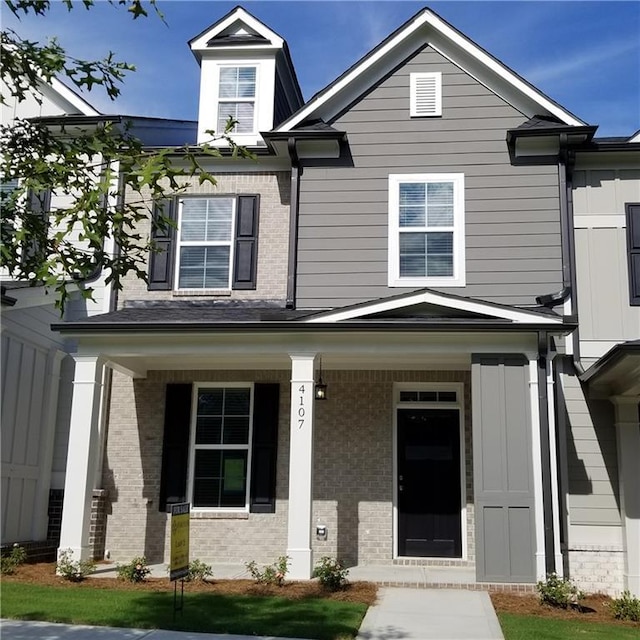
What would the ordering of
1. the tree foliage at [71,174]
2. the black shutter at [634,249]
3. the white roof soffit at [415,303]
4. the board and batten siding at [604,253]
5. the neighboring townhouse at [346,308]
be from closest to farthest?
the tree foliage at [71,174]
the white roof soffit at [415,303]
the neighboring townhouse at [346,308]
the board and batten siding at [604,253]
the black shutter at [634,249]

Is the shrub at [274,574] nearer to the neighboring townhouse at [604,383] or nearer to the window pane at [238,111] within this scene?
the neighboring townhouse at [604,383]

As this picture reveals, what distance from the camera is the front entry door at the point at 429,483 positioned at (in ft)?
37.8

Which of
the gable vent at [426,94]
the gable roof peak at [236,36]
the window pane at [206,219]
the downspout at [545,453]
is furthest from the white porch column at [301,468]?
the gable roof peak at [236,36]

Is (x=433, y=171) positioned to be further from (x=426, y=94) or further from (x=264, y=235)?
(x=264, y=235)

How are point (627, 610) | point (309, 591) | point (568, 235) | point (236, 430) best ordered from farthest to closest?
A: point (236, 430) → point (568, 235) → point (309, 591) → point (627, 610)

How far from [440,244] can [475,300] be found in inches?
65.5

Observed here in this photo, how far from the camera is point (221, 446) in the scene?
39.8ft

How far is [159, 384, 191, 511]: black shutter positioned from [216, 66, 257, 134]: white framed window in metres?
4.54

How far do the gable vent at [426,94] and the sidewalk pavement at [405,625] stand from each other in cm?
707

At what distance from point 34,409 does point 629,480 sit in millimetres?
8562

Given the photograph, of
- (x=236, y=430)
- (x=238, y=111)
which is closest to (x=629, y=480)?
(x=236, y=430)

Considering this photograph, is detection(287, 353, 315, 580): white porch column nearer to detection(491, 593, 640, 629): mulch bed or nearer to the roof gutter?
the roof gutter

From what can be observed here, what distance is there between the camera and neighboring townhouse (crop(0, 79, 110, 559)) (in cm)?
1114

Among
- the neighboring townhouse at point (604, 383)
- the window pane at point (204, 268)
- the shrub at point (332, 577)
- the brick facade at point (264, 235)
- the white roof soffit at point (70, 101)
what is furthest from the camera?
the white roof soffit at point (70, 101)
